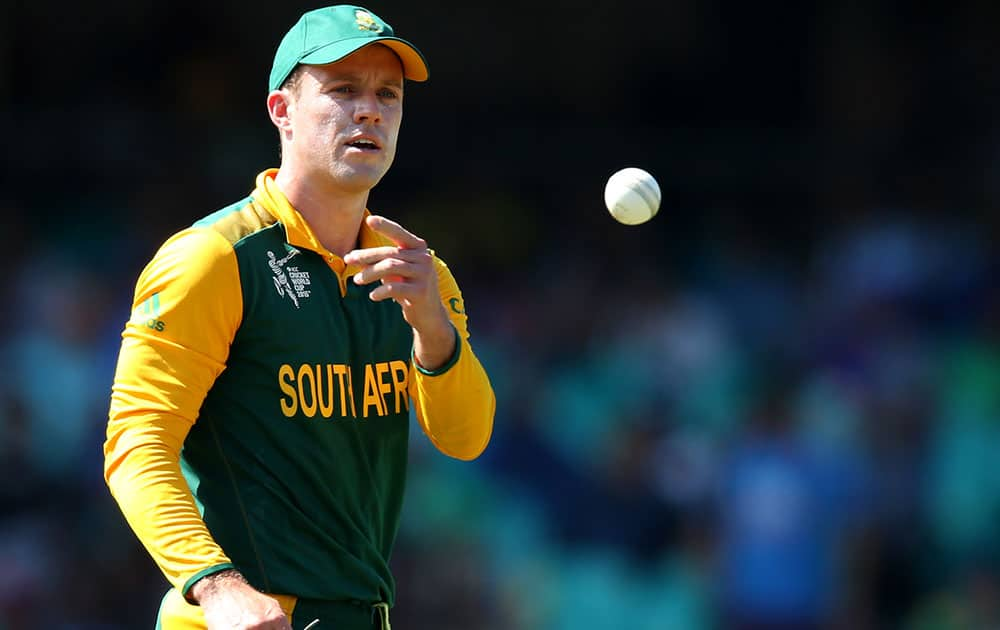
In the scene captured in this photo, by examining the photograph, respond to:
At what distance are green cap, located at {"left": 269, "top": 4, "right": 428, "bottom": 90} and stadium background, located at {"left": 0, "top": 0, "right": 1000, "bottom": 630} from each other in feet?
18.5

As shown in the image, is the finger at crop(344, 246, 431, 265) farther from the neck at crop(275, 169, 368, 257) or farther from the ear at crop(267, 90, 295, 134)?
the ear at crop(267, 90, 295, 134)

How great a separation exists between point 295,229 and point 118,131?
7.28 m

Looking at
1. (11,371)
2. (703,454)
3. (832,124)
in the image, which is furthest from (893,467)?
Result: (11,371)

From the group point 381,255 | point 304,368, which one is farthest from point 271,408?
Answer: point 381,255

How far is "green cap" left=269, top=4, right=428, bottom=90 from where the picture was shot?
3.99 meters

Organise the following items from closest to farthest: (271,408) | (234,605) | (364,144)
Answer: (234,605) < (271,408) < (364,144)

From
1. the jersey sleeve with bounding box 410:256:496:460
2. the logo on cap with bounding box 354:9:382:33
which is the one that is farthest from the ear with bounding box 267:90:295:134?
the jersey sleeve with bounding box 410:256:496:460

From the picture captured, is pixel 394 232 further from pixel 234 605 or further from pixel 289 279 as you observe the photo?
pixel 234 605

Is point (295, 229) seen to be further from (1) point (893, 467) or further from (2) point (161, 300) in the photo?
(1) point (893, 467)

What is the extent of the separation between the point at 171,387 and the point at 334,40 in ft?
3.29

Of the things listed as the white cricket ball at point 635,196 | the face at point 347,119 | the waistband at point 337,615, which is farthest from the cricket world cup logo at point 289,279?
the white cricket ball at point 635,196

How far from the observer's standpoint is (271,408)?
3.97 meters

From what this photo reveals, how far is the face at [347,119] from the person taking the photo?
4051 millimetres

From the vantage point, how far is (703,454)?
9805 millimetres
